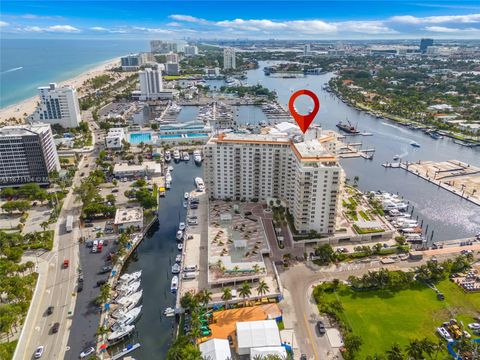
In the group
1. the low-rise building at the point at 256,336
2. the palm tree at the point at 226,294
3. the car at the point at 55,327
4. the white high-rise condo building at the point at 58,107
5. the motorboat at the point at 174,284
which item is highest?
the white high-rise condo building at the point at 58,107

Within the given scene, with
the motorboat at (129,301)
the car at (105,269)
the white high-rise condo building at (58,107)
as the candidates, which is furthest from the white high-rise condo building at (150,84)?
the motorboat at (129,301)

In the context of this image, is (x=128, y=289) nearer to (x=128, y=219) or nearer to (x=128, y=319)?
(x=128, y=319)

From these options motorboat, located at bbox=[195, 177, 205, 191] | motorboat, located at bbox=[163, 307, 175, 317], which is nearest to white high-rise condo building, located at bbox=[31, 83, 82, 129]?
motorboat, located at bbox=[195, 177, 205, 191]

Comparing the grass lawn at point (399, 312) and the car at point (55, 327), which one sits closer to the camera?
the grass lawn at point (399, 312)

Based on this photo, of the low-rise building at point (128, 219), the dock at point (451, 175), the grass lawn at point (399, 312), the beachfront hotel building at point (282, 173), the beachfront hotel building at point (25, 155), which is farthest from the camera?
the dock at point (451, 175)

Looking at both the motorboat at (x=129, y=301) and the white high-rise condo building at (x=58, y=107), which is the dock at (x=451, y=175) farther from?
the white high-rise condo building at (x=58, y=107)

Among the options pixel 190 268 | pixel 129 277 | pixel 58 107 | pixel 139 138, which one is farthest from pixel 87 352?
pixel 58 107

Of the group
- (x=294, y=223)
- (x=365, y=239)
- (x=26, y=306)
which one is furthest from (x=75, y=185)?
(x=365, y=239)
